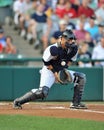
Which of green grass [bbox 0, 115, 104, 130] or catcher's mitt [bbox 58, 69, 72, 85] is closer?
green grass [bbox 0, 115, 104, 130]

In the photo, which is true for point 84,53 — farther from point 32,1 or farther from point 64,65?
point 64,65

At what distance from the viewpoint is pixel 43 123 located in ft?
Answer: 28.9

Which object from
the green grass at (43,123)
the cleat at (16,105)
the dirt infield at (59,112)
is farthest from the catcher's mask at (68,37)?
the green grass at (43,123)

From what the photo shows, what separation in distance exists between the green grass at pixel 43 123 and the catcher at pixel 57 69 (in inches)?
38.1

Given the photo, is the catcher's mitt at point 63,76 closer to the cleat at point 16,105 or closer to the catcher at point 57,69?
the catcher at point 57,69

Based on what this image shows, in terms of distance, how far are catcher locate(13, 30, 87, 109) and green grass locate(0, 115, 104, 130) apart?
3.17 feet

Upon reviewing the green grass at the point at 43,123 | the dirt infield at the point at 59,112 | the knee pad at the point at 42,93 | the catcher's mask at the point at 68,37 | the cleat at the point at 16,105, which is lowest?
the green grass at the point at 43,123

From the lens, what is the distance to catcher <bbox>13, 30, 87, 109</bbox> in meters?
10.4

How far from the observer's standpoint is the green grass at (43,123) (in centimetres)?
841

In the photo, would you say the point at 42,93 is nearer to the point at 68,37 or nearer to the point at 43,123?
the point at 68,37

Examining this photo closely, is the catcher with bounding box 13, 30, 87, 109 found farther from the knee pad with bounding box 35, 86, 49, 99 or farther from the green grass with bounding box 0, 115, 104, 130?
the green grass with bounding box 0, 115, 104, 130

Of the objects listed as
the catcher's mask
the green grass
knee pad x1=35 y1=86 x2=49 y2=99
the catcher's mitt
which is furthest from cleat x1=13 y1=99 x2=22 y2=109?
the catcher's mask

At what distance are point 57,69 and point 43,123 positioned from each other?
2.03 m

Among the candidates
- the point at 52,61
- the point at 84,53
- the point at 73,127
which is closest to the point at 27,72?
the point at 84,53
